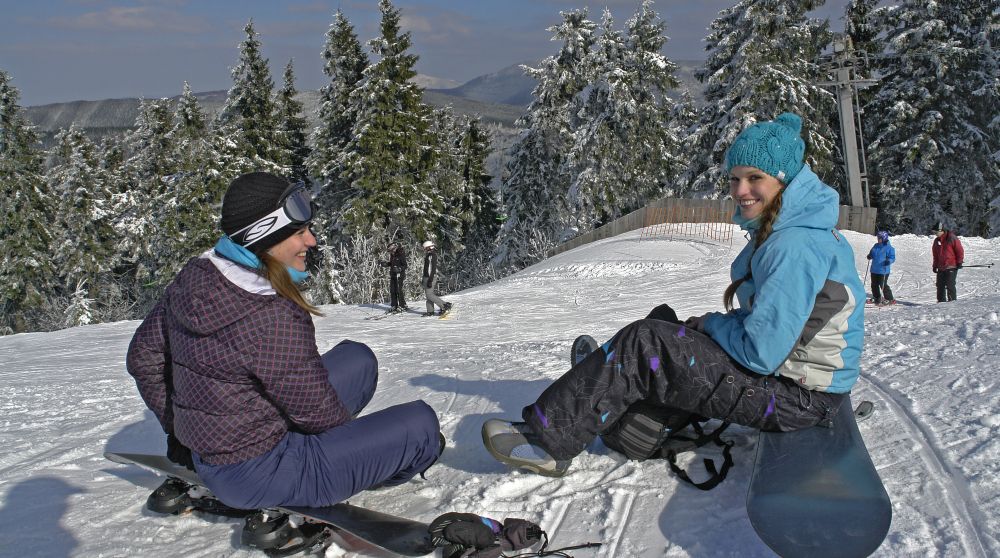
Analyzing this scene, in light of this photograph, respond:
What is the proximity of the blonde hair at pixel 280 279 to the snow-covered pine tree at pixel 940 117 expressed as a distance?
105ft

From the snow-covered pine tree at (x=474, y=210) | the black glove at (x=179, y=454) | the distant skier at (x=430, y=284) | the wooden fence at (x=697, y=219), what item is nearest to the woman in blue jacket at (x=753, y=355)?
the black glove at (x=179, y=454)

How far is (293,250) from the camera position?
9.31 feet

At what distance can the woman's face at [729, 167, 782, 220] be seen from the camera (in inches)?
120

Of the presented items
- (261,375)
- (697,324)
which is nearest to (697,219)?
(697,324)

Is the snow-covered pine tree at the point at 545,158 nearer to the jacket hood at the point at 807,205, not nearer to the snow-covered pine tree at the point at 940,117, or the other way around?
the snow-covered pine tree at the point at 940,117

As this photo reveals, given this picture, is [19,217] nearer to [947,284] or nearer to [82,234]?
[82,234]

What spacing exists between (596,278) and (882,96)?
72.3ft

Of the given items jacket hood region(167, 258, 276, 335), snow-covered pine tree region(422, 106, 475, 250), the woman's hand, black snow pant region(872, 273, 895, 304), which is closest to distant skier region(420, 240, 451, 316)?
black snow pant region(872, 273, 895, 304)

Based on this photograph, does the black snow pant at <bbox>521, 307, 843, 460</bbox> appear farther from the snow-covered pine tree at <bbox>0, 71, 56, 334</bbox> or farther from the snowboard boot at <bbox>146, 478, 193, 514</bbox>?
the snow-covered pine tree at <bbox>0, 71, 56, 334</bbox>

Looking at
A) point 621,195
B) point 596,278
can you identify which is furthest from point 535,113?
point 596,278

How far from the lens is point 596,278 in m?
17.6

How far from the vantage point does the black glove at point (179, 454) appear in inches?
123

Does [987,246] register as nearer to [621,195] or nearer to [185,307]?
[621,195]

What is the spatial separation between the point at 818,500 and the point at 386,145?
30.0 meters
